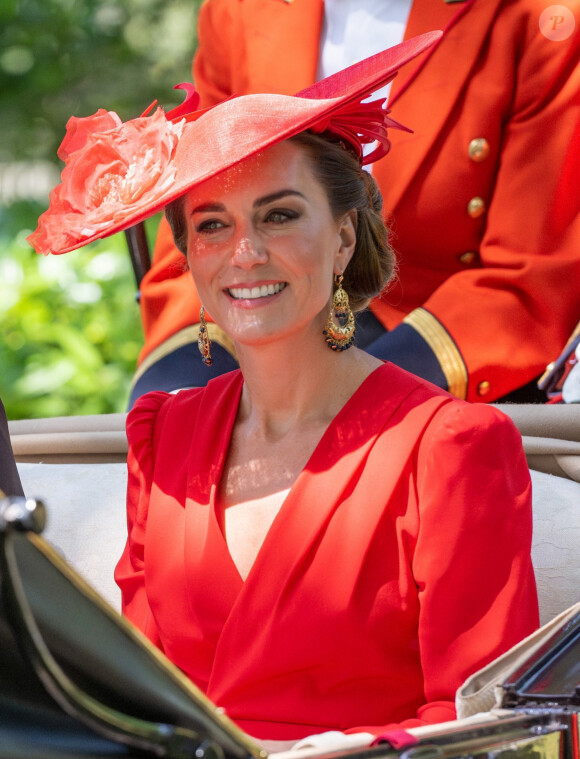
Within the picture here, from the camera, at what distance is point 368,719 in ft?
4.47

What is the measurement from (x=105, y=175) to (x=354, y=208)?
35 centimetres

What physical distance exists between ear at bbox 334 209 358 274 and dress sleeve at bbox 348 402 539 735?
0.34 metres

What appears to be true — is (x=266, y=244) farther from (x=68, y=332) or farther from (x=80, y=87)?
(x=80, y=87)

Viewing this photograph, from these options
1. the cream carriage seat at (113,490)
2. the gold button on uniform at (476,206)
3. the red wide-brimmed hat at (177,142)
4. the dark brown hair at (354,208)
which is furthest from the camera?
the gold button on uniform at (476,206)

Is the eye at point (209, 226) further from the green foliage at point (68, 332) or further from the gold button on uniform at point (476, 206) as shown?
the green foliage at point (68, 332)

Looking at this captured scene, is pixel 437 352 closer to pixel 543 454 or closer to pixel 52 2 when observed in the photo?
pixel 543 454

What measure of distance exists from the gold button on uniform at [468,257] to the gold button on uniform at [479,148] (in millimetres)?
193

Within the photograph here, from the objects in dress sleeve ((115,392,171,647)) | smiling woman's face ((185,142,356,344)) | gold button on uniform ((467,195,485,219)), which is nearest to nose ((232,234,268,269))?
smiling woman's face ((185,142,356,344))

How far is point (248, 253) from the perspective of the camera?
1455mm

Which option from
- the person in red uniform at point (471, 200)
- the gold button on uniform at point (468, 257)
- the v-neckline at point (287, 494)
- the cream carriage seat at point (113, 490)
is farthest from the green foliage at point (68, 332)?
the v-neckline at point (287, 494)

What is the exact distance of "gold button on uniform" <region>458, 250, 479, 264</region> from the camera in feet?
7.55

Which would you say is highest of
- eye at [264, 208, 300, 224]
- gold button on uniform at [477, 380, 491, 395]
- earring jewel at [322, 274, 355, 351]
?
eye at [264, 208, 300, 224]

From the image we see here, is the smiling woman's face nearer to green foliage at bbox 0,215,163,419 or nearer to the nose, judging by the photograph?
the nose

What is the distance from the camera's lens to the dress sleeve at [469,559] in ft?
4.24
